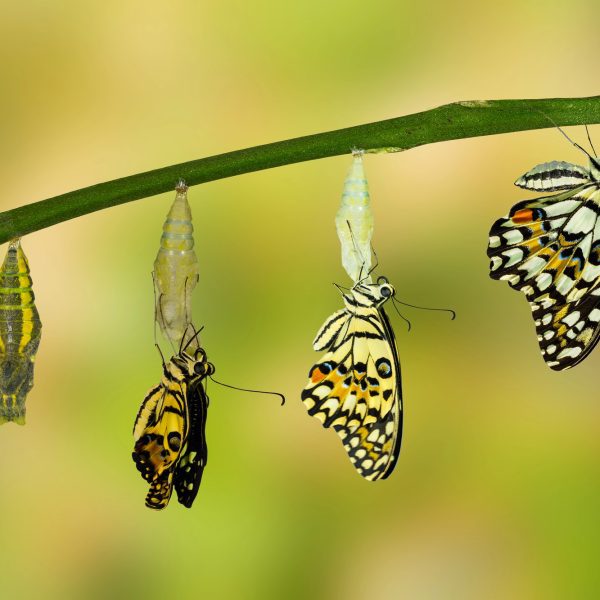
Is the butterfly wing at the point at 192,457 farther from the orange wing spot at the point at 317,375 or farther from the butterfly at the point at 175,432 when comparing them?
the orange wing spot at the point at 317,375

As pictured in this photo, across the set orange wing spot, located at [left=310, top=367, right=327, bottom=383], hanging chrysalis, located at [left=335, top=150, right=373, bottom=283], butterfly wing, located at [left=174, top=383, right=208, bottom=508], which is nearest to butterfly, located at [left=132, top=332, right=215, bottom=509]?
butterfly wing, located at [left=174, top=383, right=208, bottom=508]

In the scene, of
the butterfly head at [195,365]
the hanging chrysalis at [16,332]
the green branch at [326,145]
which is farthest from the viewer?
the butterfly head at [195,365]

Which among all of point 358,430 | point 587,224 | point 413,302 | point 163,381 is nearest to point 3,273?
point 163,381

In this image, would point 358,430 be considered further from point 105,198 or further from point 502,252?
point 105,198

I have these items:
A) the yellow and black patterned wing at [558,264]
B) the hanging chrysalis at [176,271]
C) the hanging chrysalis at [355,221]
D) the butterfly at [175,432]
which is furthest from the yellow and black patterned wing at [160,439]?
the yellow and black patterned wing at [558,264]

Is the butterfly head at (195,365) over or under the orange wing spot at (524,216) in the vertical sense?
under

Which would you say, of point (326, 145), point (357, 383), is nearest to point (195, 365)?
point (357, 383)

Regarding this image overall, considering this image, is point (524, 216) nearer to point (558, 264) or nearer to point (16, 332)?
point (558, 264)
